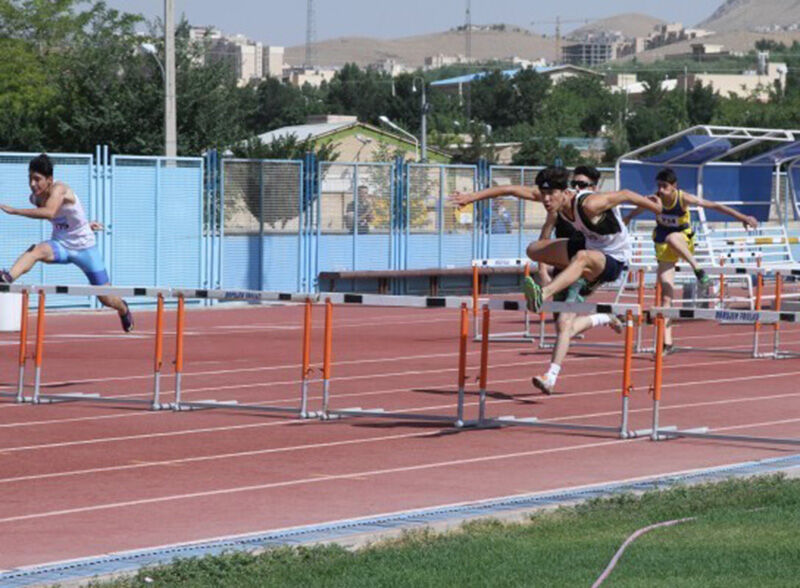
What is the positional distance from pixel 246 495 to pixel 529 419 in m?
3.99

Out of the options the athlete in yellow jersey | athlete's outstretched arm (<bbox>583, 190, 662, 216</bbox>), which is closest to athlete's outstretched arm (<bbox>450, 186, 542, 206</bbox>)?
athlete's outstretched arm (<bbox>583, 190, 662, 216</bbox>)

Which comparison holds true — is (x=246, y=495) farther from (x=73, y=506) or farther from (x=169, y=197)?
(x=169, y=197)

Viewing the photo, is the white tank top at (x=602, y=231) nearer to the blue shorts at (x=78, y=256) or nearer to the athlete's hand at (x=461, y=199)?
the athlete's hand at (x=461, y=199)

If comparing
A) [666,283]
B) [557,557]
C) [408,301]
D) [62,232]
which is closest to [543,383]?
[408,301]

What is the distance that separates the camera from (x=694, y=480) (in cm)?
1106

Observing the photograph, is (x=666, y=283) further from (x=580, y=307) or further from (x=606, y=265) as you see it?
(x=580, y=307)

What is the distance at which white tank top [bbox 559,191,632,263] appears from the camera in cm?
1503

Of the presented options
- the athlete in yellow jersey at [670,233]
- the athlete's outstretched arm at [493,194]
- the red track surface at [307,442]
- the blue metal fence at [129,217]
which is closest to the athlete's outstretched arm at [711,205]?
the athlete in yellow jersey at [670,233]

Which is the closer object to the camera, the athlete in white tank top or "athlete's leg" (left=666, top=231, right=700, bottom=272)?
the athlete in white tank top

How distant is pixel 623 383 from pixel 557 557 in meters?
5.37

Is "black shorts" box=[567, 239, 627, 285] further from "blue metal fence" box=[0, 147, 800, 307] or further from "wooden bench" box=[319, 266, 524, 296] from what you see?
"wooden bench" box=[319, 266, 524, 296]

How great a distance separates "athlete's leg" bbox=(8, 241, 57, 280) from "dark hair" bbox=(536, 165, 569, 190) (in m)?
4.90

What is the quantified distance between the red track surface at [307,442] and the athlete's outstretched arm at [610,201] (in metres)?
1.70

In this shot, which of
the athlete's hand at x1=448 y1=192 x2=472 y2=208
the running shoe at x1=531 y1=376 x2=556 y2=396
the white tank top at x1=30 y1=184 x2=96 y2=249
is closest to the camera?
the running shoe at x1=531 y1=376 x2=556 y2=396
